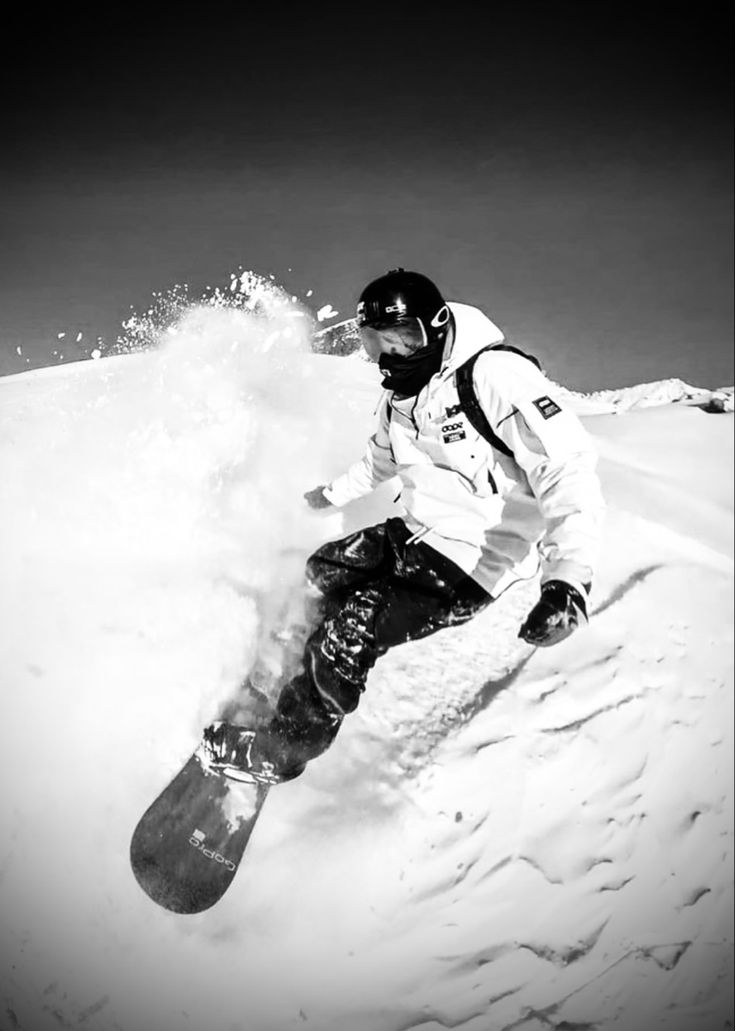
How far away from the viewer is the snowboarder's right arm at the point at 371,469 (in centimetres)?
249

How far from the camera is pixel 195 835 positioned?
2.06 m

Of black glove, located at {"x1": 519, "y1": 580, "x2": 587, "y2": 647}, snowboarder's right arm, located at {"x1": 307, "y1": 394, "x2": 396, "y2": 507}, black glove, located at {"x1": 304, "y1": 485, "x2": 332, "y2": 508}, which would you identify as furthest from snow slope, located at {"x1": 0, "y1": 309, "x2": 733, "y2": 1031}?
black glove, located at {"x1": 519, "y1": 580, "x2": 587, "y2": 647}

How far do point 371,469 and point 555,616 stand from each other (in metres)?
1.40

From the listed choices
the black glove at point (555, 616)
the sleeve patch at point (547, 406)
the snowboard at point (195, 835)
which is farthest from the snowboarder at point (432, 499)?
the black glove at point (555, 616)

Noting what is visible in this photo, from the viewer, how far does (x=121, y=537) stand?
10.5 feet

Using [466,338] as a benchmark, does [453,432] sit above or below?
below

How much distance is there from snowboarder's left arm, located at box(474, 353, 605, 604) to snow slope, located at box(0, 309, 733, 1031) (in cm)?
126

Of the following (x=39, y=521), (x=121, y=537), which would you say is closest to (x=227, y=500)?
(x=121, y=537)

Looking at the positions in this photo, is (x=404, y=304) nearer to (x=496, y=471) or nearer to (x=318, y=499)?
(x=496, y=471)

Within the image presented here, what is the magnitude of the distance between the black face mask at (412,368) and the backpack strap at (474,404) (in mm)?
112

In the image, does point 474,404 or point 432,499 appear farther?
point 432,499

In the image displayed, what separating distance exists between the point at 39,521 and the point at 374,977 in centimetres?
289

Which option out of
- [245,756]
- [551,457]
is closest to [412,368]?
[551,457]

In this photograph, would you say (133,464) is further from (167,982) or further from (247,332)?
(167,982)
